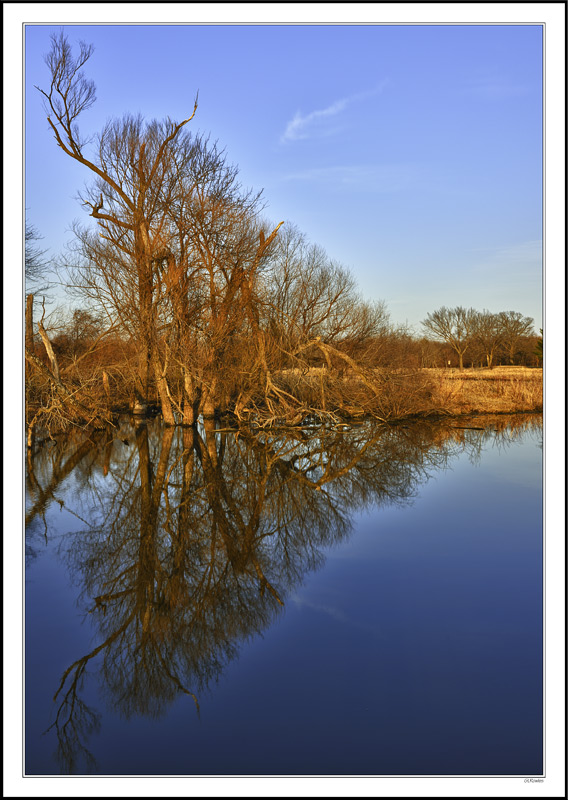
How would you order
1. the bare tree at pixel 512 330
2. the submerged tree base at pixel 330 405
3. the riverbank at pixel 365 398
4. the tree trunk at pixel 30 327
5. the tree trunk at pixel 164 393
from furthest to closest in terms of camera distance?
the bare tree at pixel 512 330
the riverbank at pixel 365 398
the submerged tree base at pixel 330 405
the tree trunk at pixel 164 393
the tree trunk at pixel 30 327

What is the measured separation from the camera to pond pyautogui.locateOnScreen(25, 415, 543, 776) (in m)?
4.18

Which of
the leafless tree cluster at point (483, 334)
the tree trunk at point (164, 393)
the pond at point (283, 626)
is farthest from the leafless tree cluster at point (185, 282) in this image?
the leafless tree cluster at point (483, 334)

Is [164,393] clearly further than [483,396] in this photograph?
No

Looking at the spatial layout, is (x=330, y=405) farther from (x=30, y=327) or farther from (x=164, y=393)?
→ (x=30, y=327)

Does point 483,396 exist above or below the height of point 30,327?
below

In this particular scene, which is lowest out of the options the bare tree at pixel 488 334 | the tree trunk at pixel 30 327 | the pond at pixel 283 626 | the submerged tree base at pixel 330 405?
the pond at pixel 283 626

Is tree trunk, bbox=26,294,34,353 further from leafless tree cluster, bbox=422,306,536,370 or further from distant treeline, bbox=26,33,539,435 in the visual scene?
leafless tree cluster, bbox=422,306,536,370

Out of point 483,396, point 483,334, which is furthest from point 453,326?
point 483,396

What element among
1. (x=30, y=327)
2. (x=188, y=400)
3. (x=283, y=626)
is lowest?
(x=283, y=626)

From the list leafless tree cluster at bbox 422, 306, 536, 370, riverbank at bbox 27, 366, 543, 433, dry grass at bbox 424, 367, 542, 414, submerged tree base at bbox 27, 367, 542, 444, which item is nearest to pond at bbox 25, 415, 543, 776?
submerged tree base at bbox 27, 367, 542, 444

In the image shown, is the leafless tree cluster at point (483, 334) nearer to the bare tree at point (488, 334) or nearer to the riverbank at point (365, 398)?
the bare tree at point (488, 334)

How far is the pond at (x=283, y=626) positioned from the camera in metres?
4.18

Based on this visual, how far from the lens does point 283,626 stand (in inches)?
238
